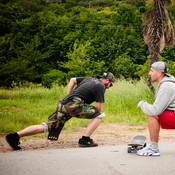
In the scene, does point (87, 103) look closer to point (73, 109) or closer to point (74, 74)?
point (73, 109)

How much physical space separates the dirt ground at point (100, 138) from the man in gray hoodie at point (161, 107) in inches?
60.5

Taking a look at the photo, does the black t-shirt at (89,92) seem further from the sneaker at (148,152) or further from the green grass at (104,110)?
the green grass at (104,110)

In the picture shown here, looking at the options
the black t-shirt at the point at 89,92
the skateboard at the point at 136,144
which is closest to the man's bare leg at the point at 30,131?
the black t-shirt at the point at 89,92

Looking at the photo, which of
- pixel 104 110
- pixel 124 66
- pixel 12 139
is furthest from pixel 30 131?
pixel 124 66

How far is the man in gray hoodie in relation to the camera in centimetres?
464

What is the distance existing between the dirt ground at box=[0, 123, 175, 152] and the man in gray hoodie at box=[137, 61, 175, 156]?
154cm

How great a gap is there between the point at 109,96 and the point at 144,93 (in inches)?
69.8

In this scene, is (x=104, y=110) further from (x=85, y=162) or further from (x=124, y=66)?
(x=124, y=66)

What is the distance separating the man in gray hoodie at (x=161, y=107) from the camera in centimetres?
464

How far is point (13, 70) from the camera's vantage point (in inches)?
1585

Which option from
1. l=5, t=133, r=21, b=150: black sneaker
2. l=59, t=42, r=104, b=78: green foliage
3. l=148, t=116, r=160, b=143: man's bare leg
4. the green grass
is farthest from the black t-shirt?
l=59, t=42, r=104, b=78: green foliage

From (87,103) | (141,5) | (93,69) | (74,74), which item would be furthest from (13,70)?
(87,103)

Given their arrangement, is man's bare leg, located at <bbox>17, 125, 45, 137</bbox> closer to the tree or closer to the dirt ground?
the dirt ground

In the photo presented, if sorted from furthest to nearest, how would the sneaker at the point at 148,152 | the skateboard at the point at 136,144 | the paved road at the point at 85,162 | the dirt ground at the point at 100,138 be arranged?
the dirt ground at the point at 100,138
the skateboard at the point at 136,144
the sneaker at the point at 148,152
the paved road at the point at 85,162
